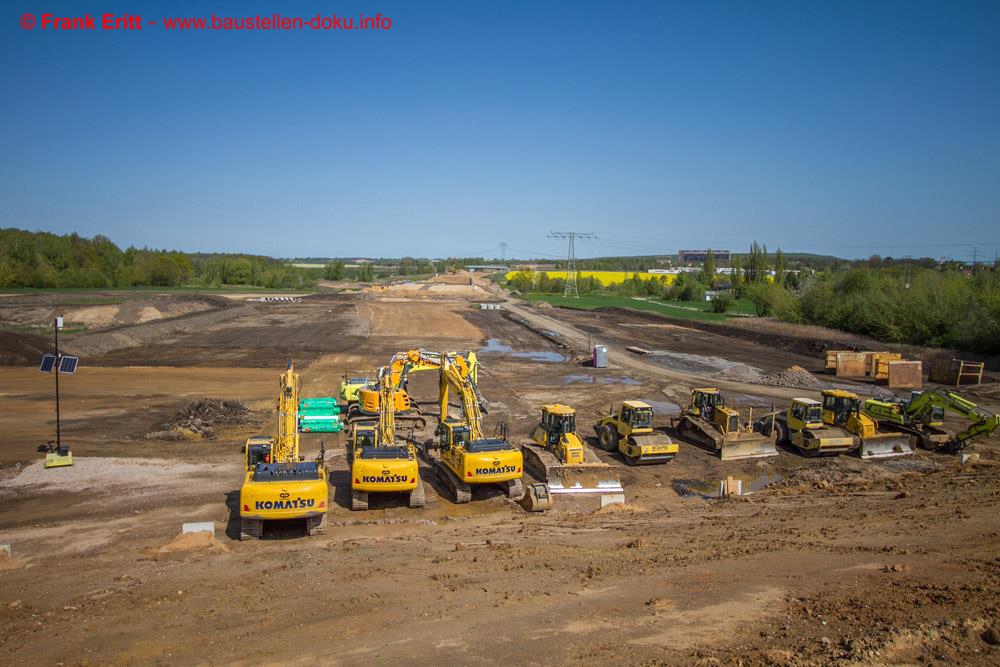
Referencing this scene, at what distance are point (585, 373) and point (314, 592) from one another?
30.4 metres

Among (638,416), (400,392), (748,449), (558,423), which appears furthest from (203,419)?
(748,449)

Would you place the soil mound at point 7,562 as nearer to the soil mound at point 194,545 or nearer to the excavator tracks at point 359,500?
the soil mound at point 194,545

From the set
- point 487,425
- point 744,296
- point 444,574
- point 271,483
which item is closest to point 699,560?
point 444,574

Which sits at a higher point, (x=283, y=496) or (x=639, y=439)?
(x=283, y=496)

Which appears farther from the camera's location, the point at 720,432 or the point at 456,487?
the point at 720,432

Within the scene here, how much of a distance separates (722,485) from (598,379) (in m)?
19.8

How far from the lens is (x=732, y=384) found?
119ft

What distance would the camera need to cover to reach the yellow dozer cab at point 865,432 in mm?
21578

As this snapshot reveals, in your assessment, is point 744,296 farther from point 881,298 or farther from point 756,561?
point 756,561

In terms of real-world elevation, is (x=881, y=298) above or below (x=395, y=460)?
above

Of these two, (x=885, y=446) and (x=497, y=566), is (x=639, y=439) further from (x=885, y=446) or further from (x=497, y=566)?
(x=497, y=566)

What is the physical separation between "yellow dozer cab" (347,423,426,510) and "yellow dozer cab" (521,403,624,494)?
367cm

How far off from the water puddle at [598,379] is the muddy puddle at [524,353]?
247 inches

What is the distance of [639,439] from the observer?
66.6 ft
